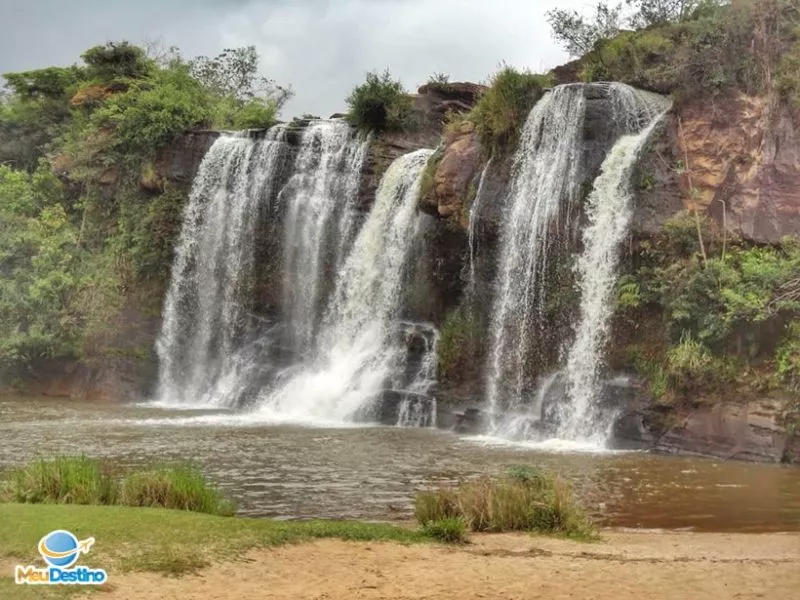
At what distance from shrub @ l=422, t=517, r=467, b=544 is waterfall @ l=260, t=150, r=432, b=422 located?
13088 mm

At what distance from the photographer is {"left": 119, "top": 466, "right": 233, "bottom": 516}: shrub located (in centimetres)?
986

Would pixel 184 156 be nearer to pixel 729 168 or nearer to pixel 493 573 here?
pixel 729 168

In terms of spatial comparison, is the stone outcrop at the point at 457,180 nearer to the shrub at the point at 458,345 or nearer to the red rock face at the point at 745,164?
the shrub at the point at 458,345

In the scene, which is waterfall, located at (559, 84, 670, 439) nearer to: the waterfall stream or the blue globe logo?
the waterfall stream

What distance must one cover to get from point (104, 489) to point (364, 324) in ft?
54.2

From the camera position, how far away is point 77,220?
3525cm

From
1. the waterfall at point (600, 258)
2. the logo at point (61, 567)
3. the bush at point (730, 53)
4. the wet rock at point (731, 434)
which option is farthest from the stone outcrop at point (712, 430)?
the logo at point (61, 567)

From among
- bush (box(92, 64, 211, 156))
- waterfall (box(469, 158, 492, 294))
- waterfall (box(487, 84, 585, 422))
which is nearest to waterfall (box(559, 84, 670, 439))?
waterfall (box(487, 84, 585, 422))

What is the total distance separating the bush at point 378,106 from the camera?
29.8 metres

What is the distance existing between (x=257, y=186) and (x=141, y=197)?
6102 millimetres

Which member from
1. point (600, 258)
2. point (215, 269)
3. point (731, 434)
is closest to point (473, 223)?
point (600, 258)

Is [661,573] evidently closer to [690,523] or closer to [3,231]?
[690,523]

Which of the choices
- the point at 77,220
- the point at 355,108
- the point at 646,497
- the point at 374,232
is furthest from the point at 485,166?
the point at 77,220

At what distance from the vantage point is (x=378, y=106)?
98.2 feet
